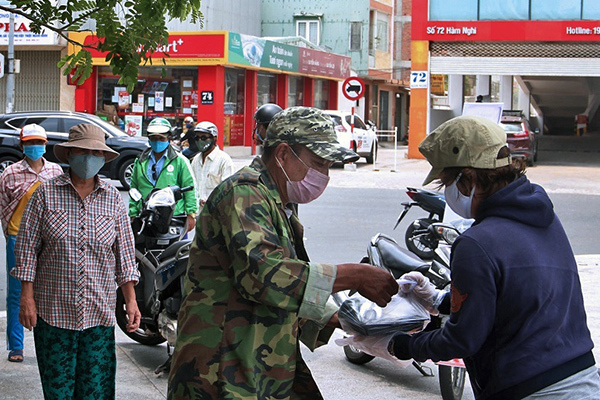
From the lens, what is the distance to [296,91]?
38.4 meters

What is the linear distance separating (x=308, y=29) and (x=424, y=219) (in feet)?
111

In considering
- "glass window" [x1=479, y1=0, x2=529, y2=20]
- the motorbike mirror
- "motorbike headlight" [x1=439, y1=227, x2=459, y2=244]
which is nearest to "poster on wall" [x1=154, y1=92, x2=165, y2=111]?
"glass window" [x1=479, y1=0, x2=529, y2=20]

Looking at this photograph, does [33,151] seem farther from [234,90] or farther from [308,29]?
[308,29]

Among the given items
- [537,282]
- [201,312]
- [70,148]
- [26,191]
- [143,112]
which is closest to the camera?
[537,282]

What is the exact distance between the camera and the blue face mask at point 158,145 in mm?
8242

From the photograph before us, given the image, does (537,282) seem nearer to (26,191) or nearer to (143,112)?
(26,191)

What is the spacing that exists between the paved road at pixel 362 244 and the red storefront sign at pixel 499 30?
13.9ft

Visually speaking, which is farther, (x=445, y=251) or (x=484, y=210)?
(x=445, y=251)

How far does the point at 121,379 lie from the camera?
6.38 meters

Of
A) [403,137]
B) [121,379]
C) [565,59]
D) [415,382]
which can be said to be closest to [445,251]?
[415,382]

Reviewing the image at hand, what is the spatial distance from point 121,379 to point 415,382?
82.4 inches

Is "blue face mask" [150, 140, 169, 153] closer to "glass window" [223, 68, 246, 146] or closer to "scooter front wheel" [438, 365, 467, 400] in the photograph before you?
"scooter front wheel" [438, 365, 467, 400]

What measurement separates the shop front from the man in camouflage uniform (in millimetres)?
27298

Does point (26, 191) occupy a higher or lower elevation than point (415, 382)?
higher
